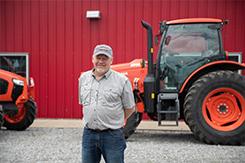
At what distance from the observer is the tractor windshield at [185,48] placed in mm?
8758

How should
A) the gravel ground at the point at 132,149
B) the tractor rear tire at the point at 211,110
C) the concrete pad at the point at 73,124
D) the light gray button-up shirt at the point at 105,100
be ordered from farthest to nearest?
the concrete pad at the point at 73,124
the tractor rear tire at the point at 211,110
the gravel ground at the point at 132,149
the light gray button-up shirt at the point at 105,100

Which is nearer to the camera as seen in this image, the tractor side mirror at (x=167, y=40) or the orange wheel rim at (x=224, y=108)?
the orange wheel rim at (x=224, y=108)

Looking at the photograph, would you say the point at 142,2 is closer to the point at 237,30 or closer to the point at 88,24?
the point at 88,24

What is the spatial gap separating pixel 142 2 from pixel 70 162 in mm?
7000

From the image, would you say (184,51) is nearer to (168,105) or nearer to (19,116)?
(168,105)

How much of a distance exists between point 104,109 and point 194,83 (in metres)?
4.21

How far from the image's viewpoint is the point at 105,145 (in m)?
4.58

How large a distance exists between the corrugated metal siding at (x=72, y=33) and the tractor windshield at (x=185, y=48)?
3.76 m

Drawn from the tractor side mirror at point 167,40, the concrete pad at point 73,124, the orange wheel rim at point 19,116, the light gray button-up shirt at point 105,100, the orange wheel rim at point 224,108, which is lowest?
the concrete pad at point 73,124

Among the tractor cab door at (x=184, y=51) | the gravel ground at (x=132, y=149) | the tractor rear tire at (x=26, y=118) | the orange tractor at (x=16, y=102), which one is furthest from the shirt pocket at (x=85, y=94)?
the tractor rear tire at (x=26, y=118)

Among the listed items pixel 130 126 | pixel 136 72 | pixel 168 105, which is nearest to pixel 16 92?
pixel 136 72

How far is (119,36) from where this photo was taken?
12719mm

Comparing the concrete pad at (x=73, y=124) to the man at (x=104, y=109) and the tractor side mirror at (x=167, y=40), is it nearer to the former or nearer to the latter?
the tractor side mirror at (x=167, y=40)

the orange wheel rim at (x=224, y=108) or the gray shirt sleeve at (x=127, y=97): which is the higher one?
the gray shirt sleeve at (x=127, y=97)
